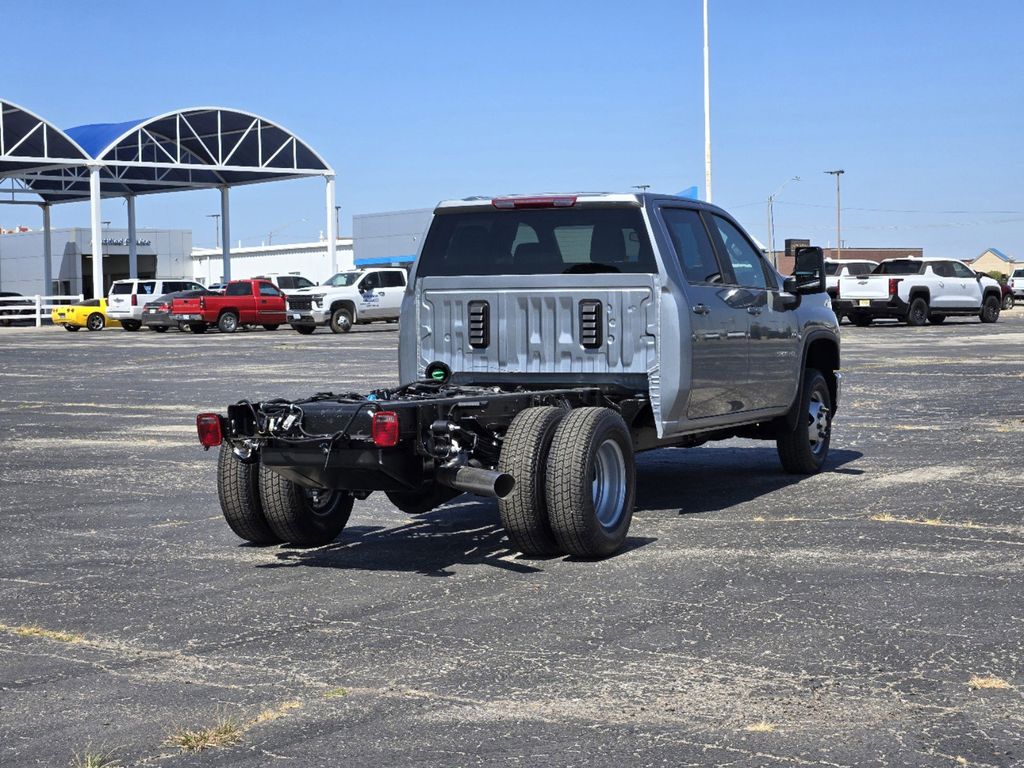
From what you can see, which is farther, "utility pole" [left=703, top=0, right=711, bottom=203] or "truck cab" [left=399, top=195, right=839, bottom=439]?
"utility pole" [left=703, top=0, right=711, bottom=203]

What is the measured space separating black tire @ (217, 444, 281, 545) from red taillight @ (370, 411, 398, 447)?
1272 mm

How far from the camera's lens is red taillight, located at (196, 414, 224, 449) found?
8.09 m

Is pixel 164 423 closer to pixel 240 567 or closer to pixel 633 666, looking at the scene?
pixel 240 567

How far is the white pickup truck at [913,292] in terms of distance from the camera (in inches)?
1592

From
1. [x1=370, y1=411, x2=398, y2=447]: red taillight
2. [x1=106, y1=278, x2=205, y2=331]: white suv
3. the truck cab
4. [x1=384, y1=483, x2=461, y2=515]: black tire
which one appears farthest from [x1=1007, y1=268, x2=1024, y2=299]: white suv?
[x1=370, y1=411, x2=398, y2=447]: red taillight

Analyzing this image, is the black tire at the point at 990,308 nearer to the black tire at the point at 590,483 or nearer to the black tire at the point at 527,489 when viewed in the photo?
the black tire at the point at 590,483

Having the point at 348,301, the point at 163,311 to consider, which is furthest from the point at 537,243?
the point at 163,311

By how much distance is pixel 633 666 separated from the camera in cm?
597

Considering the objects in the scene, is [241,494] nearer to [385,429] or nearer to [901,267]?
[385,429]

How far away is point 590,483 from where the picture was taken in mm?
8070

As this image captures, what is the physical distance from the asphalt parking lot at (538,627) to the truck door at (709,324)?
75 centimetres

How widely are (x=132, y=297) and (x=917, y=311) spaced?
2679 centimetres

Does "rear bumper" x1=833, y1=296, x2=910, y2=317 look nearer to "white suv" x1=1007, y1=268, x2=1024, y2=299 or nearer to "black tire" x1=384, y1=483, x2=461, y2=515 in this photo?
"white suv" x1=1007, y1=268, x2=1024, y2=299

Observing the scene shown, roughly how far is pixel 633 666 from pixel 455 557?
8.77 feet
